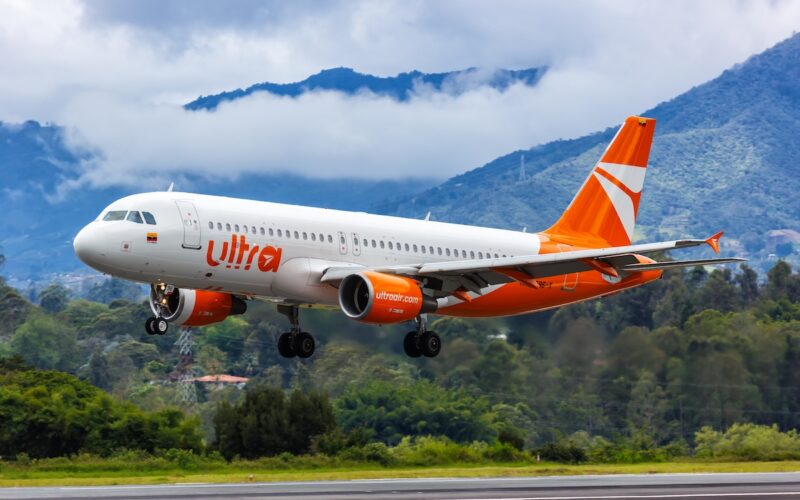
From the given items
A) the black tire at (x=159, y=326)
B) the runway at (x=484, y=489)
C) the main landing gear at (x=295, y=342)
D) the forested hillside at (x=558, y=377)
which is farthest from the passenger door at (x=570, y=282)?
the black tire at (x=159, y=326)

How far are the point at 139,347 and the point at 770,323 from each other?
7516cm

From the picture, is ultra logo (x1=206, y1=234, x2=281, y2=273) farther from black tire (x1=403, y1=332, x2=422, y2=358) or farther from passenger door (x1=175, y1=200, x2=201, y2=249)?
black tire (x1=403, y1=332, x2=422, y2=358)

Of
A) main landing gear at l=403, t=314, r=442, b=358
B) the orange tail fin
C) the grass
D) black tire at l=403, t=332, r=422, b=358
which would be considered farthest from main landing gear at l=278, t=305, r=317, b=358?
the orange tail fin

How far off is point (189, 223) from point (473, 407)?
37.9 metres

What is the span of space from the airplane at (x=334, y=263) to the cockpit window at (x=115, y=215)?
31 millimetres

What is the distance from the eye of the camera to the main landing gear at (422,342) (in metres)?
52.2

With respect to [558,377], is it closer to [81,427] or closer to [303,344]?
[303,344]

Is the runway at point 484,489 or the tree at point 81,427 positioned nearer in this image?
the runway at point 484,489

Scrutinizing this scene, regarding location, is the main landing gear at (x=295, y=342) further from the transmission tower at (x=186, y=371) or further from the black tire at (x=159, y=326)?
the transmission tower at (x=186, y=371)

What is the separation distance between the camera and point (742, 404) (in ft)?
242

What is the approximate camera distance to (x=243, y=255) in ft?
156

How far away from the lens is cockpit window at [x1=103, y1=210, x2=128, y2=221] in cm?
4619

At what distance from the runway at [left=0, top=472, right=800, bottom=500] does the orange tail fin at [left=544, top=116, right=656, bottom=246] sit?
35.7ft

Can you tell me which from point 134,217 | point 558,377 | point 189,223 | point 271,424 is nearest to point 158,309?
point 189,223
